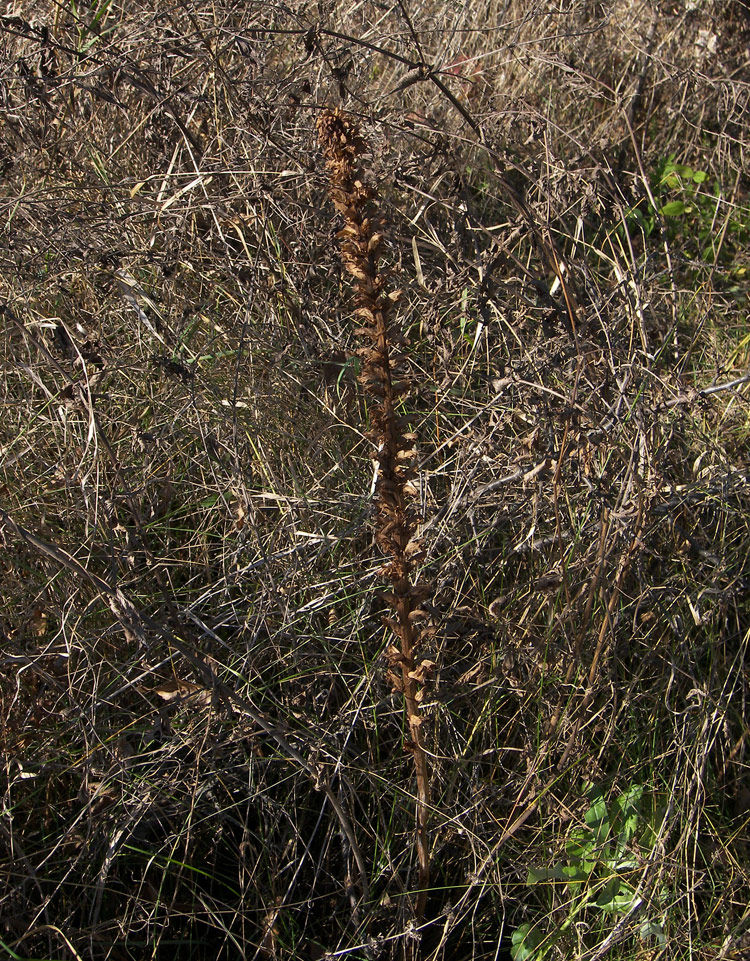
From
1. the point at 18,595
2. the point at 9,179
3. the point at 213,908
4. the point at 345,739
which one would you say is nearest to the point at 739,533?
the point at 345,739

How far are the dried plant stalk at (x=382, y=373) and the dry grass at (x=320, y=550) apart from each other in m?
0.19

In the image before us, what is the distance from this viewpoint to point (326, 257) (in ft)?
7.84

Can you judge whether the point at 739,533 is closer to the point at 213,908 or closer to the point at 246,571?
the point at 246,571

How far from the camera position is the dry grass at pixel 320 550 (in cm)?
177

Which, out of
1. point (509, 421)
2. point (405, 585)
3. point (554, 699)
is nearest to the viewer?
point (405, 585)

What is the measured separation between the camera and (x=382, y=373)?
4.29 ft

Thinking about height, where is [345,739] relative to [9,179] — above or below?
below

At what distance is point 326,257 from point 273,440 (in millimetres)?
574

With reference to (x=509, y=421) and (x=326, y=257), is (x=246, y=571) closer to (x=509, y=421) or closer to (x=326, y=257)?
(x=509, y=421)

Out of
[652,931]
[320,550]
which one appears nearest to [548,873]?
[652,931]

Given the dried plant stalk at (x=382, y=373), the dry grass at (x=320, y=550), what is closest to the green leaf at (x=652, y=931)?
the dry grass at (x=320, y=550)

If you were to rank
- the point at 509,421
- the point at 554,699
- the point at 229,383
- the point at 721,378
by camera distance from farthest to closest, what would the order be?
1. the point at 721,378
2. the point at 229,383
3. the point at 509,421
4. the point at 554,699

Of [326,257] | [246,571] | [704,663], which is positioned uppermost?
[326,257]

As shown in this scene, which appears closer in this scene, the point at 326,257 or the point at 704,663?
the point at 704,663
